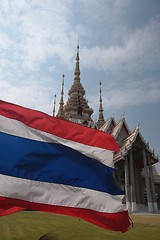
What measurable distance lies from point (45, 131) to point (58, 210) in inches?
58.0

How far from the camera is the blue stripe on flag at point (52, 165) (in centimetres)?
328

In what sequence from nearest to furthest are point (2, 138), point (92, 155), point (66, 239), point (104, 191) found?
point (2, 138), point (104, 191), point (92, 155), point (66, 239)

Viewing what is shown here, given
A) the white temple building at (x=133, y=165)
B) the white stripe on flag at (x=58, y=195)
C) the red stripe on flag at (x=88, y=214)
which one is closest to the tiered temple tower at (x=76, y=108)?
the white temple building at (x=133, y=165)

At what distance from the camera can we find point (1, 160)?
10.4ft

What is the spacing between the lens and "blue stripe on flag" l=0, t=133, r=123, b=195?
10.7 feet

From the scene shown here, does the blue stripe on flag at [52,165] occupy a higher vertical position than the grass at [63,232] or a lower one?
higher

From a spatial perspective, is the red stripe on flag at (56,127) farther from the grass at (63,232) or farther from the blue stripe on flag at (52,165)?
the grass at (63,232)

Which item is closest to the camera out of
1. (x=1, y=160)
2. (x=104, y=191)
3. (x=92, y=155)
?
(x=1, y=160)


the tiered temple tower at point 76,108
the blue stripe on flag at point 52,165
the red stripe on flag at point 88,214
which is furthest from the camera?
the tiered temple tower at point 76,108

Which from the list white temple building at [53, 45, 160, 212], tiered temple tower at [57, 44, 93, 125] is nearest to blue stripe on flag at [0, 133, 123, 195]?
white temple building at [53, 45, 160, 212]

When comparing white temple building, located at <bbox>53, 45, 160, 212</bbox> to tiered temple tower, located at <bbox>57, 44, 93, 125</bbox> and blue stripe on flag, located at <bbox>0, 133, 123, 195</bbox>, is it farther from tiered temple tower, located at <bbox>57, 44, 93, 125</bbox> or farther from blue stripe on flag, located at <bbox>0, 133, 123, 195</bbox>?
blue stripe on flag, located at <bbox>0, 133, 123, 195</bbox>

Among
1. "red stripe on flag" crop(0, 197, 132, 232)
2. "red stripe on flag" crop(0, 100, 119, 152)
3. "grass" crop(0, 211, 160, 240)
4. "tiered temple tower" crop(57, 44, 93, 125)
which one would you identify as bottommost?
"grass" crop(0, 211, 160, 240)

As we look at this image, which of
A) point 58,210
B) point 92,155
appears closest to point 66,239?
point 58,210

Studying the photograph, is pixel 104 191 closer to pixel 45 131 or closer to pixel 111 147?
pixel 111 147
